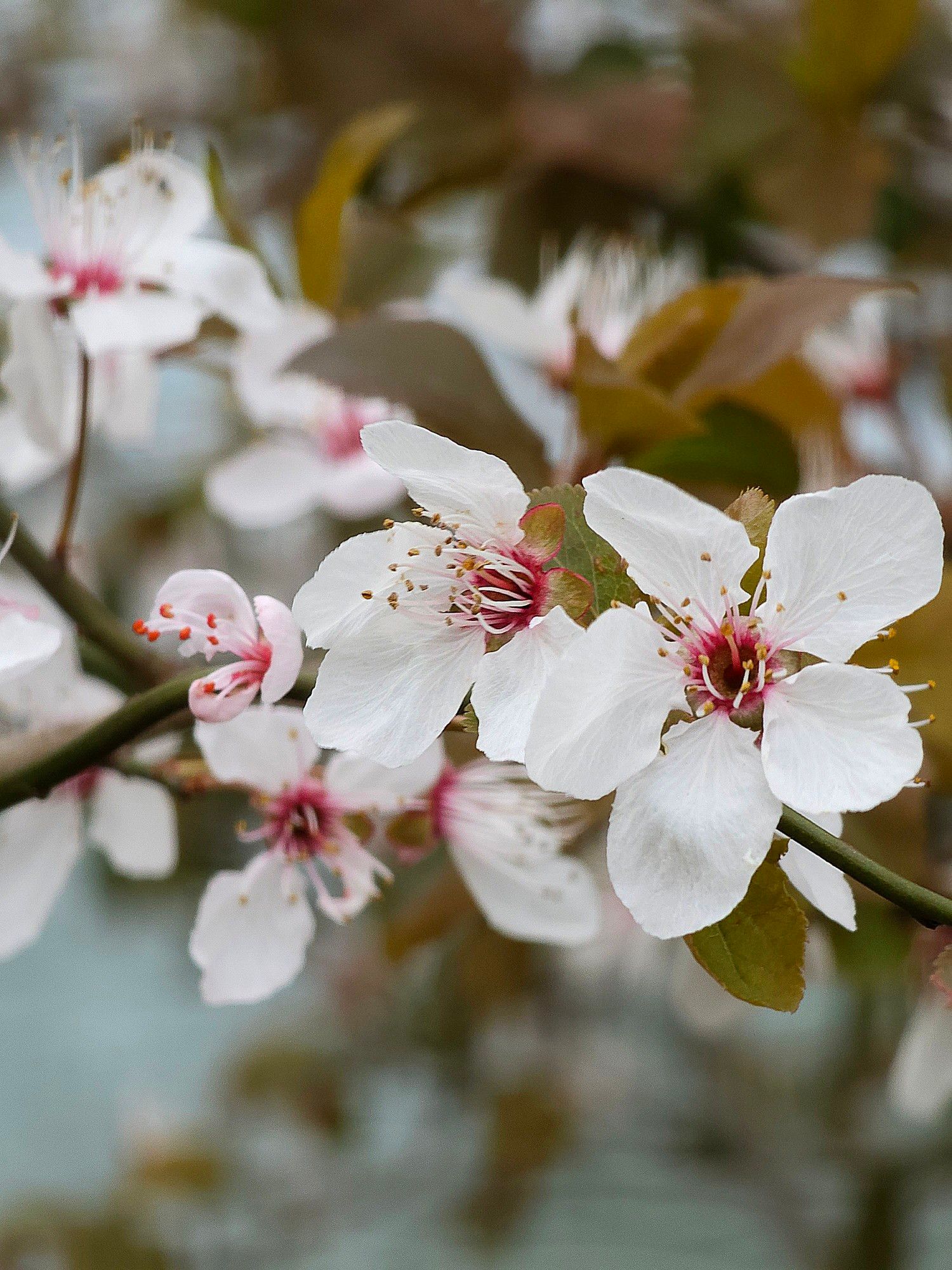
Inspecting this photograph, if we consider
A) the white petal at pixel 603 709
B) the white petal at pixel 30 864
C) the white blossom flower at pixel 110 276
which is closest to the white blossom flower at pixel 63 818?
the white petal at pixel 30 864

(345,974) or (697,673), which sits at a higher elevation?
(697,673)

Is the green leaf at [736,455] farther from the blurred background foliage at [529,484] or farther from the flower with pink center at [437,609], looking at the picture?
the flower with pink center at [437,609]

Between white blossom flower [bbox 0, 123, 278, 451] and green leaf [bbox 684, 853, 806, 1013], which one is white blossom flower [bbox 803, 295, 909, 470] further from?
green leaf [bbox 684, 853, 806, 1013]

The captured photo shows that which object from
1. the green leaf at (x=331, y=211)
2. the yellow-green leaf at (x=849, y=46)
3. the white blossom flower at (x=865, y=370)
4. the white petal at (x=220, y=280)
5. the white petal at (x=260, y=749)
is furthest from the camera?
the white blossom flower at (x=865, y=370)

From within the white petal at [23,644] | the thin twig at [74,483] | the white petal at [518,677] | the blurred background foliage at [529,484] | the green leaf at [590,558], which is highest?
the green leaf at [590,558]

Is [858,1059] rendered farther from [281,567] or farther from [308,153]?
[308,153]

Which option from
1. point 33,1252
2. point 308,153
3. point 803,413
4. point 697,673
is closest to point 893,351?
point 803,413
